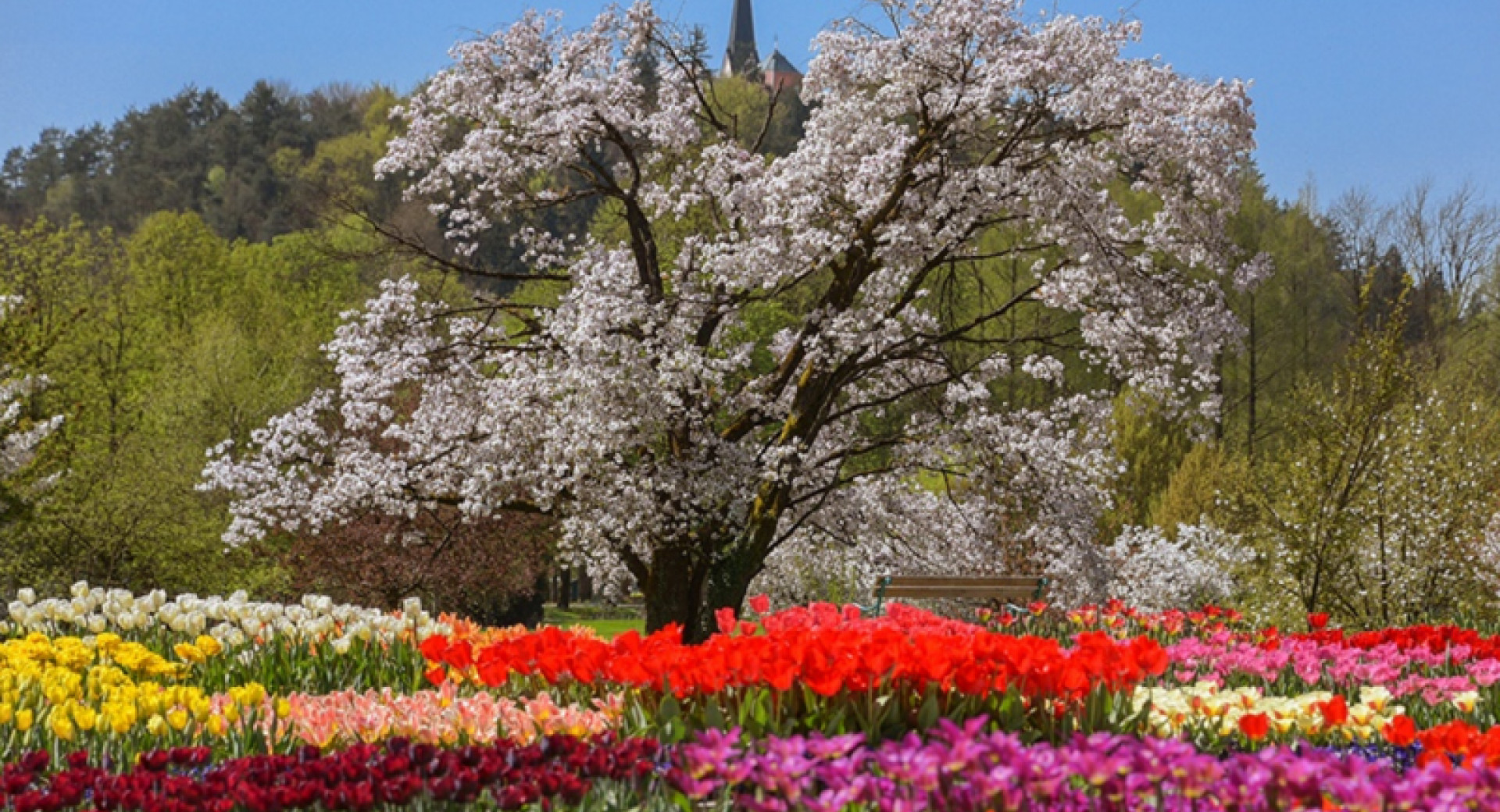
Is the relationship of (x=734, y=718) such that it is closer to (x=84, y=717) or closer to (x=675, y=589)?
(x=84, y=717)

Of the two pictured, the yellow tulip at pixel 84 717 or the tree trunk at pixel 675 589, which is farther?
the tree trunk at pixel 675 589

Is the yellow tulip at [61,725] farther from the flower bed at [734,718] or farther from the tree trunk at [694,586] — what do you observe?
the tree trunk at [694,586]

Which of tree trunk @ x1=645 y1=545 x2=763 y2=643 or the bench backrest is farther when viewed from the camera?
tree trunk @ x1=645 y1=545 x2=763 y2=643

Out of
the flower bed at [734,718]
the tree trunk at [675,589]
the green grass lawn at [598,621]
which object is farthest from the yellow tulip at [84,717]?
the green grass lawn at [598,621]

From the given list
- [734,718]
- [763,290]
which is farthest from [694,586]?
[734,718]

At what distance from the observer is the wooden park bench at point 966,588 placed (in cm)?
1277

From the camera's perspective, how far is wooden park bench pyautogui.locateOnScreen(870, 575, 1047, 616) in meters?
12.8

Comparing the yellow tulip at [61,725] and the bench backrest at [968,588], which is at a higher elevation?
the bench backrest at [968,588]

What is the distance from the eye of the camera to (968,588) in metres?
13.0

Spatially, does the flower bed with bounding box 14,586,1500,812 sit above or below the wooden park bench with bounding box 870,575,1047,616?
below

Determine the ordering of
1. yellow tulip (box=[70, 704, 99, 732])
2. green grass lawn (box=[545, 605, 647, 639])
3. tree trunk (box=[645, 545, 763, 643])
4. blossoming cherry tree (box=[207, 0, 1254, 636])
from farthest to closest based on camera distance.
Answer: green grass lawn (box=[545, 605, 647, 639]) < tree trunk (box=[645, 545, 763, 643]) < blossoming cherry tree (box=[207, 0, 1254, 636]) < yellow tulip (box=[70, 704, 99, 732])

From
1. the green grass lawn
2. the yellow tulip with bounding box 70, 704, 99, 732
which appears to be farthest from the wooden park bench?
the green grass lawn

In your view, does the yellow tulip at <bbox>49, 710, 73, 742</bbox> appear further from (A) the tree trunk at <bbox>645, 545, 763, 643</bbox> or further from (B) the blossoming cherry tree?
(A) the tree trunk at <bbox>645, 545, 763, 643</bbox>

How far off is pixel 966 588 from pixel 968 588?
24 mm
